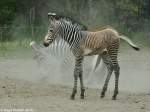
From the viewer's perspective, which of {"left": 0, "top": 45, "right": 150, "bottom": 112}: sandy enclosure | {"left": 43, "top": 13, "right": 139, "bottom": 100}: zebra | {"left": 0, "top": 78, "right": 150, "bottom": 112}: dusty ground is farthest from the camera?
{"left": 43, "top": 13, "right": 139, "bottom": 100}: zebra

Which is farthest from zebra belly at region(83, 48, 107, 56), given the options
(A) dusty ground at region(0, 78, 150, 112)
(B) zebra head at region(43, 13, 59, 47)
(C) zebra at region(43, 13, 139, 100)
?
(A) dusty ground at region(0, 78, 150, 112)

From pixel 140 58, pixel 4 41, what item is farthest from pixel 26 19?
pixel 140 58

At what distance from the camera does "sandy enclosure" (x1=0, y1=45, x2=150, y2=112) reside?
1162 centimetres

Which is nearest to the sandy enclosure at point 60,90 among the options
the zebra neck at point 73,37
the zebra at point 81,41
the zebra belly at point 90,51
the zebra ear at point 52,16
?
the zebra at point 81,41

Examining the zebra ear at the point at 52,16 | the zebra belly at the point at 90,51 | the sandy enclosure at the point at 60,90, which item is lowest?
the sandy enclosure at the point at 60,90

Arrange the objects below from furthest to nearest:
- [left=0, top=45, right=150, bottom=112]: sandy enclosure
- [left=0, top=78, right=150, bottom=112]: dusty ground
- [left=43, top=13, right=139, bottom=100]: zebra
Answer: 1. [left=43, top=13, right=139, bottom=100]: zebra
2. [left=0, top=45, right=150, bottom=112]: sandy enclosure
3. [left=0, top=78, right=150, bottom=112]: dusty ground

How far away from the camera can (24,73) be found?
61.4 ft

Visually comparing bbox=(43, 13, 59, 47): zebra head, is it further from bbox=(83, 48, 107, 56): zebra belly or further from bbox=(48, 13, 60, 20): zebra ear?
bbox=(83, 48, 107, 56): zebra belly

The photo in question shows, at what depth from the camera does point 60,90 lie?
14.6 m

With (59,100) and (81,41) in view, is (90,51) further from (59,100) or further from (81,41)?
(59,100)

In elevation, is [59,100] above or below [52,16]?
below

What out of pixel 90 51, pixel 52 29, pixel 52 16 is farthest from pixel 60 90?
→ pixel 52 16

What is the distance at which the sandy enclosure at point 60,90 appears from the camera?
11616mm

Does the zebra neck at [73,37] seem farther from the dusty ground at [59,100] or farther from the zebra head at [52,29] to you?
the dusty ground at [59,100]
